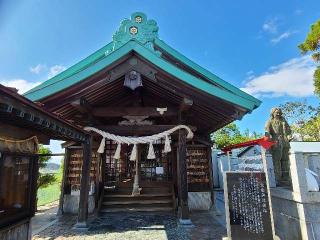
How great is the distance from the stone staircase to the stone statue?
4831 mm

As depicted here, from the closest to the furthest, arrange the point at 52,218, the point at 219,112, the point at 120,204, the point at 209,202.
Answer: the point at 219,112, the point at 52,218, the point at 120,204, the point at 209,202

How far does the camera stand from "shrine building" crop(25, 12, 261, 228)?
7355 millimetres

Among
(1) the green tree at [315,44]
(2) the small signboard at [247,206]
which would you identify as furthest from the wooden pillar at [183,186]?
(1) the green tree at [315,44]

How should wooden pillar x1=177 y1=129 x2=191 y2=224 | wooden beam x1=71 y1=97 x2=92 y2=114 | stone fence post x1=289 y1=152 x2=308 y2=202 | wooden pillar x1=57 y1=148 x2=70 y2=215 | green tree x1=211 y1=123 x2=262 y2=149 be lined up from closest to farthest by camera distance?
stone fence post x1=289 y1=152 x2=308 y2=202
wooden beam x1=71 y1=97 x2=92 y2=114
wooden pillar x1=177 y1=129 x2=191 y2=224
wooden pillar x1=57 y1=148 x2=70 y2=215
green tree x1=211 y1=123 x2=262 y2=149

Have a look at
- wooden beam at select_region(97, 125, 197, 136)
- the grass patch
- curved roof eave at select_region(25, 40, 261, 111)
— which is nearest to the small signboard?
curved roof eave at select_region(25, 40, 261, 111)

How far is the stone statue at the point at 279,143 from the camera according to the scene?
6848 millimetres

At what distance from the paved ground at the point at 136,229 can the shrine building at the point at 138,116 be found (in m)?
0.56

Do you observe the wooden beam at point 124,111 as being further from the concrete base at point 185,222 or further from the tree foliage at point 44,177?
the tree foliage at point 44,177

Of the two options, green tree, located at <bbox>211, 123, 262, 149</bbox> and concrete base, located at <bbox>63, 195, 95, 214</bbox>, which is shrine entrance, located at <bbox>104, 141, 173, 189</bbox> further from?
green tree, located at <bbox>211, 123, 262, 149</bbox>

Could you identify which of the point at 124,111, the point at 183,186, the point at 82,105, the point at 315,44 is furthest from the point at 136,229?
the point at 315,44

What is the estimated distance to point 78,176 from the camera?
1070 cm

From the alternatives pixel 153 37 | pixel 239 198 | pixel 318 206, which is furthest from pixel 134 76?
pixel 318 206

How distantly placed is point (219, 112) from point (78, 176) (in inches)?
268

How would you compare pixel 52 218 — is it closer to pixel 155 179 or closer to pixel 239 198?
pixel 155 179
